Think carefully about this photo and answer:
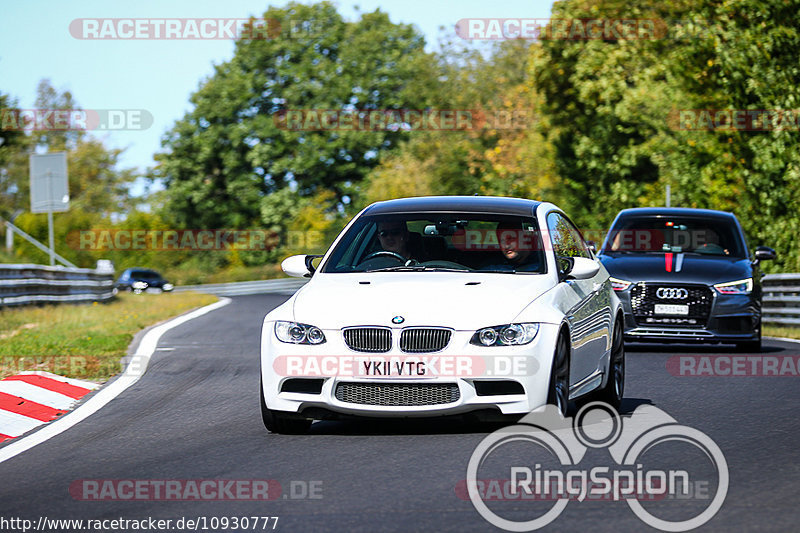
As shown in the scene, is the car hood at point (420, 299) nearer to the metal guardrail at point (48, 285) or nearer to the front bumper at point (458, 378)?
the front bumper at point (458, 378)

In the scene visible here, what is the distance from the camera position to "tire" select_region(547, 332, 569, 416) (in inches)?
316

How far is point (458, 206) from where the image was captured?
9438 millimetres

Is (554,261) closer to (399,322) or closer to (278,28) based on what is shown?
(399,322)

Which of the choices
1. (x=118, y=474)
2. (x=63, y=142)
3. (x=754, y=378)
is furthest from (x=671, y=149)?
(x=63, y=142)

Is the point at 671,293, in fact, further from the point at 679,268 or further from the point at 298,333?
the point at 298,333

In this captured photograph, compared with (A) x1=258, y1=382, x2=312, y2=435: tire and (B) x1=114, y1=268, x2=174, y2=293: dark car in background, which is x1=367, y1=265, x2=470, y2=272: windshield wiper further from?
(B) x1=114, y1=268, x2=174, y2=293: dark car in background

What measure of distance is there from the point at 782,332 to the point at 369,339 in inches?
565

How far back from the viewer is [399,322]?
7.87 m

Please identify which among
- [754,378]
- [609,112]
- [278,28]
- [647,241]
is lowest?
[754,378]

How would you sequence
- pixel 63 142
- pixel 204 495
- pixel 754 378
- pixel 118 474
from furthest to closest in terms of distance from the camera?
pixel 63 142
pixel 754 378
pixel 118 474
pixel 204 495

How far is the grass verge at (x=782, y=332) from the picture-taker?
19772 mm

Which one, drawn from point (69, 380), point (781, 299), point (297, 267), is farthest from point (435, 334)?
point (781, 299)

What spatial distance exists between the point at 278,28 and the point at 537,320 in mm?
63837

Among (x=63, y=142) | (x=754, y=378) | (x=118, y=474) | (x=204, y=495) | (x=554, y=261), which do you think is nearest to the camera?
(x=204, y=495)
